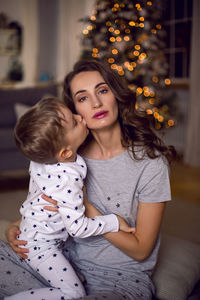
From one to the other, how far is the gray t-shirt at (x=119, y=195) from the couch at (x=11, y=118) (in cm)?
286

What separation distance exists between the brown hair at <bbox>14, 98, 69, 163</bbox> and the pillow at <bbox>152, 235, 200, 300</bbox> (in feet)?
2.23

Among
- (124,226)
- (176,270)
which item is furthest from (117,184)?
(176,270)

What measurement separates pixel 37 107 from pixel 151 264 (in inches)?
28.6

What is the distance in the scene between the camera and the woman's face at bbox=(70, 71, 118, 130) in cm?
147

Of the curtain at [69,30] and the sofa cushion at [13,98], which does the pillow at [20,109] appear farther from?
the curtain at [69,30]

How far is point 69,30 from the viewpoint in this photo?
782cm

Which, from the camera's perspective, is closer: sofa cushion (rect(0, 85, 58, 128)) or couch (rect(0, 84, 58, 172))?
couch (rect(0, 84, 58, 172))

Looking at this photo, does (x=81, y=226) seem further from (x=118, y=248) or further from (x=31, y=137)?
(x=31, y=137)

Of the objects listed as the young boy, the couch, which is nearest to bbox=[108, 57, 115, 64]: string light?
the couch

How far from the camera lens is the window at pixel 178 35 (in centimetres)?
548

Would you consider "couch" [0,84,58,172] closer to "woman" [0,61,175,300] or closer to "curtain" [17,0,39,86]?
"woman" [0,61,175,300]

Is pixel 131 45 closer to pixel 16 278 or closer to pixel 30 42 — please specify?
pixel 16 278

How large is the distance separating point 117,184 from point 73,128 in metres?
0.27

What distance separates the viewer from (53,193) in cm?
127
